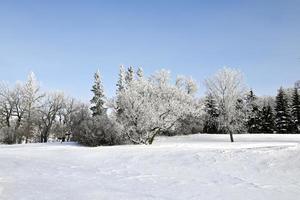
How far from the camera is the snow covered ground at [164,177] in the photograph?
1052 cm

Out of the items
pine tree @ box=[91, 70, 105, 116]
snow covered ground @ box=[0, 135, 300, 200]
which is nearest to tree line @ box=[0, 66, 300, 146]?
pine tree @ box=[91, 70, 105, 116]

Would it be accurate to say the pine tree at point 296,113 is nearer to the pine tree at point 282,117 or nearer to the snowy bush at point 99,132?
the pine tree at point 282,117

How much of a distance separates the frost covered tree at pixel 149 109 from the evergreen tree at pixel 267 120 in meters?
21.4

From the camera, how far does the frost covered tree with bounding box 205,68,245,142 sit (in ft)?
138

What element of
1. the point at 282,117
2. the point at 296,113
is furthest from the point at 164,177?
the point at 296,113

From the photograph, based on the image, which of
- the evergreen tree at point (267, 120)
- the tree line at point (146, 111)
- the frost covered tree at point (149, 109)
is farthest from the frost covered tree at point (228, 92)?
the evergreen tree at point (267, 120)

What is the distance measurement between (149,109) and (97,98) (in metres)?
16.6

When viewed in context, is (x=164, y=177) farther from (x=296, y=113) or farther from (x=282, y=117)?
(x=296, y=113)

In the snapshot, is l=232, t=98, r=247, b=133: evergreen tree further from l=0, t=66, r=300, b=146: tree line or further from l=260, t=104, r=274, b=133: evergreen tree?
l=260, t=104, r=274, b=133: evergreen tree

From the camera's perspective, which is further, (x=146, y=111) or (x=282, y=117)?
(x=282, y=117)

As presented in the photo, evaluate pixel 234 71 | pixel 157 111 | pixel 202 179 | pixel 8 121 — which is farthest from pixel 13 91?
pixel 202 179

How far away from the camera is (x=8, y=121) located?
188ft

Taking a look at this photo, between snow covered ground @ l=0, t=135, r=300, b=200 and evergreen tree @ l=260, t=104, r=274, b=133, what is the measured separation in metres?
41.9

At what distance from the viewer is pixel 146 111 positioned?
37688mm
